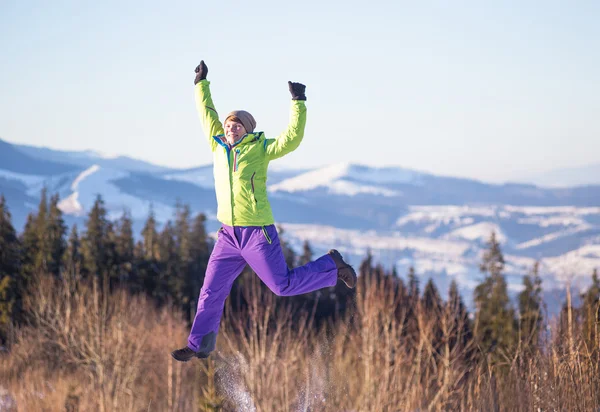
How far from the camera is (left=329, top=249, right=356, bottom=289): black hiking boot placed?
7.88 meters

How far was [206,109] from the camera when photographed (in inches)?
304

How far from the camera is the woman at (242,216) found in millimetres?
7254

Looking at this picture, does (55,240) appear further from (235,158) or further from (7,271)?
(235,158)

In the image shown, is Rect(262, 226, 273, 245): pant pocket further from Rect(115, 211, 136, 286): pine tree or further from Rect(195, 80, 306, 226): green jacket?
Rect(115, 211, 136, 286): pine tree

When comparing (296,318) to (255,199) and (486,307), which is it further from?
(255,199)

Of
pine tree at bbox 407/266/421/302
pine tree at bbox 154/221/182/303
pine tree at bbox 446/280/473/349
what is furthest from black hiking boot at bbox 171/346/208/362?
pine tree at bbox 154/221/182/303

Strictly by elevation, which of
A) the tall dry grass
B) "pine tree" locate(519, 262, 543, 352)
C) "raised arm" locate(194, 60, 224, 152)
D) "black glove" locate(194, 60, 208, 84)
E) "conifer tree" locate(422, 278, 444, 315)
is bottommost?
the tall dry grass

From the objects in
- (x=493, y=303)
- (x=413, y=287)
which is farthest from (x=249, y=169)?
(x=493, y=303)

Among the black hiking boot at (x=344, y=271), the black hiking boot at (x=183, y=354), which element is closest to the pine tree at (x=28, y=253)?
the black hiking boot at (x=183, y=354)

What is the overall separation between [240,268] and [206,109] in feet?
5.61

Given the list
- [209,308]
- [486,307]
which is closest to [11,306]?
[486,307]

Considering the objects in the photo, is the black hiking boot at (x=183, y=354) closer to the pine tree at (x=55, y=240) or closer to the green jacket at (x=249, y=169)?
the green jacket at (x=249, y=169)

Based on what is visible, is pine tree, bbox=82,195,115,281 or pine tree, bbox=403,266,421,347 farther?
pine tree, bbox=82,195,115,281

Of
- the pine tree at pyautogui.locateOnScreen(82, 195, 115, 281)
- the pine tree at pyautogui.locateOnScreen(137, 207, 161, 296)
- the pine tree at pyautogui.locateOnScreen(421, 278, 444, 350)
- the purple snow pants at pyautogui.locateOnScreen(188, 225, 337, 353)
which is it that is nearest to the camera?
the purple snow pants at pyautogui.locateOnScreen(188, 225, 337, 353)
